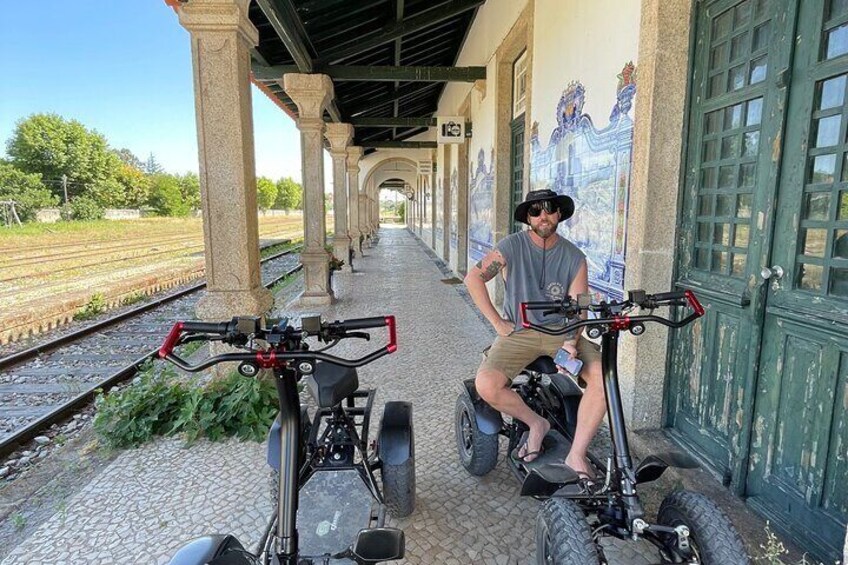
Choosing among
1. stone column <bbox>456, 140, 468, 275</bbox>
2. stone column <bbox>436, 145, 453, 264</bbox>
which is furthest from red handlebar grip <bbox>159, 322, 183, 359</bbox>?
stone column <bbox>436, 145, 453, 264</bbox>

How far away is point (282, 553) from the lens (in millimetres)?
1770

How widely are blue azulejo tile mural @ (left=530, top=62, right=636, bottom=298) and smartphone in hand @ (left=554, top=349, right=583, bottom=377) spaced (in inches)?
48.1

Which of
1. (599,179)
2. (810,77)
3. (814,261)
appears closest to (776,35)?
(810,77)

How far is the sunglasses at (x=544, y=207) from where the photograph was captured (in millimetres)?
2756

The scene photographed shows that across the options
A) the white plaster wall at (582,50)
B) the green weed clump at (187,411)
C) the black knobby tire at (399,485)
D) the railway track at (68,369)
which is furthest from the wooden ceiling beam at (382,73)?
the black knobby tire at (399,485)

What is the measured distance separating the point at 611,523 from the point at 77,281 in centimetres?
1569

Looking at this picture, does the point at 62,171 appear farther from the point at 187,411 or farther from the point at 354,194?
the point at 187,411

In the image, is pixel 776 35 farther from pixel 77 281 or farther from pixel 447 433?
pixel 77 281

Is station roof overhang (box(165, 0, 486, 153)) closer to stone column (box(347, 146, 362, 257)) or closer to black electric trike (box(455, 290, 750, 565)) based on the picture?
black electric trike (box(455, 290, 750, 565))

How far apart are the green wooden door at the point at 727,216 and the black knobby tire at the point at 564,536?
1388mm

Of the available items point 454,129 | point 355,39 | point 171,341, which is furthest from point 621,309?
point 454,129

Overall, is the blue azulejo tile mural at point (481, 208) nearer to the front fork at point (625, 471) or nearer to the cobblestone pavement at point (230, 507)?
the cobblestone pavement at point (230, 507)

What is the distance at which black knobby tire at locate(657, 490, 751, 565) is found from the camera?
171 cm

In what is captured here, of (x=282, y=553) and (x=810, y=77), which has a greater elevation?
(x=810, y=77)
